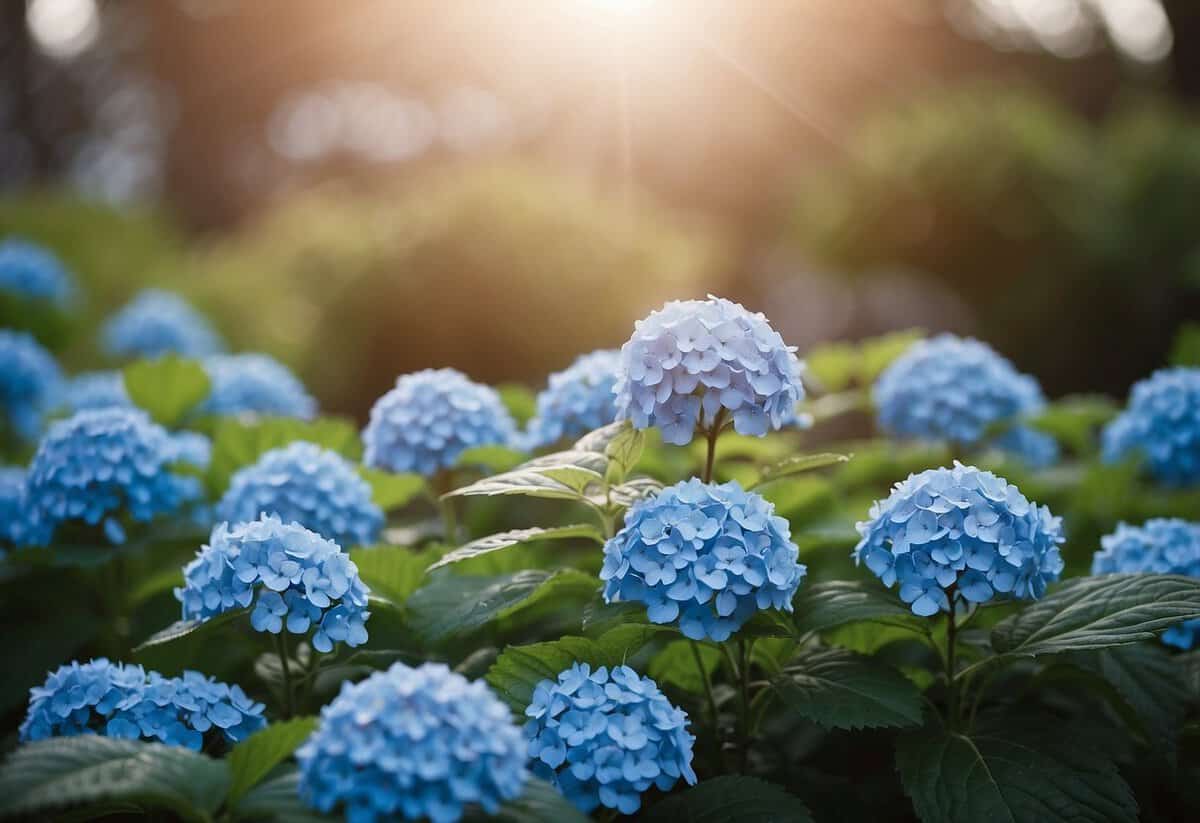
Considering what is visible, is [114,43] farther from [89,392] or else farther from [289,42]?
[89,392]

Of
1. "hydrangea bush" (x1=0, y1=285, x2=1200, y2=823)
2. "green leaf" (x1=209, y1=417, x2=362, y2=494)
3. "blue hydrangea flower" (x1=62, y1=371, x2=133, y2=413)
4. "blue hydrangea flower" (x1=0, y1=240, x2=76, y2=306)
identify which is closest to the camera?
"hydrangea bush" (x1=0, y1=285, x2=1200, y2=823)

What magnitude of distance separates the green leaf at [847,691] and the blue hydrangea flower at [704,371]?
0.45 metres

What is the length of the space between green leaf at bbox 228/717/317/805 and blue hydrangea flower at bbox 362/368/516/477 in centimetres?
98

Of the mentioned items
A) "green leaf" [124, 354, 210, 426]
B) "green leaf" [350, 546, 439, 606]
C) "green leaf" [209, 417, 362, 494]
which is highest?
"green leaf" [124, 354, 210, 426]

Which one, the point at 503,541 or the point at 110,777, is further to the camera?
the point at 503,541

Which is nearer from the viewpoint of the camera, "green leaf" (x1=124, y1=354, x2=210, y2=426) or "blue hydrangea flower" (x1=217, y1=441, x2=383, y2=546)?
"blue hydrangea flower" (x1=217, y1=441, x2=383, y2=546)

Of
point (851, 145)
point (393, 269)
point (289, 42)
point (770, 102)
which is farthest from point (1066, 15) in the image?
point (393, 269)

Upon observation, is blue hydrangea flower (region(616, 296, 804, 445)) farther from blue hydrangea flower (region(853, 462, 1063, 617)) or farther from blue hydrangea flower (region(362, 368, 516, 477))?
blue hydrangea flower (region(362, 368, 516, 477))

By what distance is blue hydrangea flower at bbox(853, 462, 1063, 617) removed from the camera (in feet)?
5.87

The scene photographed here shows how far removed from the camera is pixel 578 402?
8.16 ft

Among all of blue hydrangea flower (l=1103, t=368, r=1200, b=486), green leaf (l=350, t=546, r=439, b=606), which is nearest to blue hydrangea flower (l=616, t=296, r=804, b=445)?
green leaf (l=350, t=546, r=439, b=606)

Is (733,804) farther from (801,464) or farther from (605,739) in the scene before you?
(801,464)

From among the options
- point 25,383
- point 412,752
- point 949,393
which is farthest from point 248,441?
point 949,393

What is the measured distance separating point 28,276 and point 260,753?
471cm
